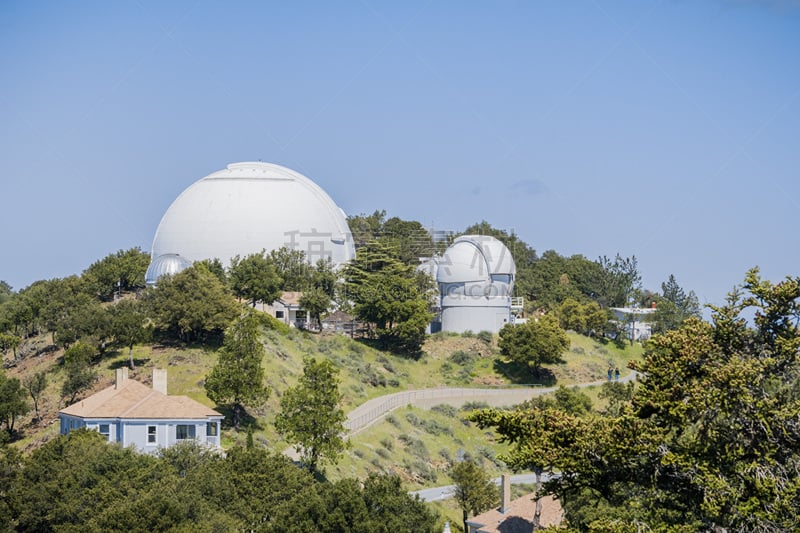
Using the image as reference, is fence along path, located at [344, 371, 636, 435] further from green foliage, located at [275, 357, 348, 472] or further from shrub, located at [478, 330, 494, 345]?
green foliage, located at [275, 357, 348, 472]

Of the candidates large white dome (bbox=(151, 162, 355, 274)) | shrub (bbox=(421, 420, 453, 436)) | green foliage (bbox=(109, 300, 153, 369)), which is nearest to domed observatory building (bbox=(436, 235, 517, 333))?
large white dome (bbox=(151, 162, 355, 274))

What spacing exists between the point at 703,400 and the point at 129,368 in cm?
4345

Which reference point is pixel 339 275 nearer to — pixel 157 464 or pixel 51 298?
pixel 51 298

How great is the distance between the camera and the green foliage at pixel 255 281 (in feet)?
233

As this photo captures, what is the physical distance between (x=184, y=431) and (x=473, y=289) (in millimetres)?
37716

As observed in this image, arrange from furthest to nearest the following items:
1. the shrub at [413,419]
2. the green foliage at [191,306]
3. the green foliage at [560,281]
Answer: the green foliage at [560,281] < the shrub at [413,419] < the green foliage at [191,306]

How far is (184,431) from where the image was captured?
153 feet

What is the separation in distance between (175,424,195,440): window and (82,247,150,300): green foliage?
3115 cm

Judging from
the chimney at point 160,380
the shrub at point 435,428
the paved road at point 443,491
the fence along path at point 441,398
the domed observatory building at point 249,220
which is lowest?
the paved road at point 443,491

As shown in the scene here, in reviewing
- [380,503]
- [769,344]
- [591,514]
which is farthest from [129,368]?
[769,344]

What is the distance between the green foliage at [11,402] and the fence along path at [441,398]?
56.7 feet

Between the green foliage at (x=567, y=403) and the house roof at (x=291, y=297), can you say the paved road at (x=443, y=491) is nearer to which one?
the green foliage at (x=567, y=403)

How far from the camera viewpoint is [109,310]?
201 feet

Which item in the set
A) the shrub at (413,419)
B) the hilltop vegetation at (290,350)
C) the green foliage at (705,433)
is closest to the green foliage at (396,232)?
the hilltop vegetation at (290,350)
